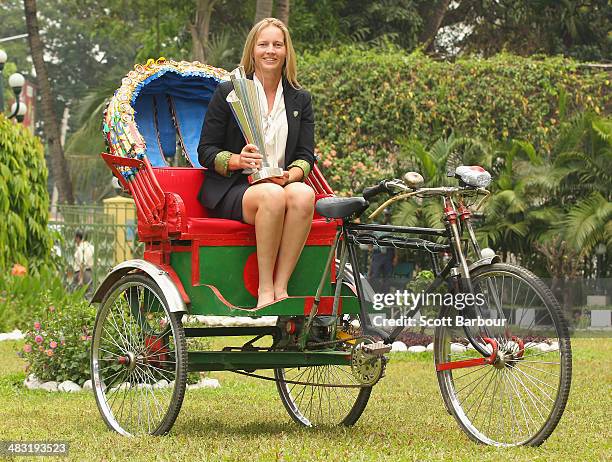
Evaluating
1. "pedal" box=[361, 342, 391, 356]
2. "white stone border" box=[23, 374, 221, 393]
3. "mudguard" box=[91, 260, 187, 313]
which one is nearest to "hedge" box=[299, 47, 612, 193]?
"white stone border" box=[23, 374, 221, 393]

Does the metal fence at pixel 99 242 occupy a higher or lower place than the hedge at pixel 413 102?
lower

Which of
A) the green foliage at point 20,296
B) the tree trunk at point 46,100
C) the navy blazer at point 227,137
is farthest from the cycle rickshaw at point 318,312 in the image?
the tree trunk at point 46,100

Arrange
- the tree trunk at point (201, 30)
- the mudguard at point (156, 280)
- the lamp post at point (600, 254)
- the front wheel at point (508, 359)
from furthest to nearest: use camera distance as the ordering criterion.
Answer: the tree trunk at point (201, 30), the lamp post at point (600, 254), the mudguard at point (156, 280), the front wheel at point (508, 359)

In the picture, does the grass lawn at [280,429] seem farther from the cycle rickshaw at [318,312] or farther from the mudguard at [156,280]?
the mudguard at [156,280]

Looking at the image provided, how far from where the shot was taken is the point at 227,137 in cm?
630

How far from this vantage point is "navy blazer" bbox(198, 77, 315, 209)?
624cm

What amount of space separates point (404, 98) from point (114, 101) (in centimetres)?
1121

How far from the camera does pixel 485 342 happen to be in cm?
544

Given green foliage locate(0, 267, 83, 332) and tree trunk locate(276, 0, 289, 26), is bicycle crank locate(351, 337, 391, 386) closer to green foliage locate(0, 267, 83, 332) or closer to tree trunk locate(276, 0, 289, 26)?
green foliage locate(0, 267, 83, 332)

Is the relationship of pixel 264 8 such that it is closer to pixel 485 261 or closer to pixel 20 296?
pixel 20 296

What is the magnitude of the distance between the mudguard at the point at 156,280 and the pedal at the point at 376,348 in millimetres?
905

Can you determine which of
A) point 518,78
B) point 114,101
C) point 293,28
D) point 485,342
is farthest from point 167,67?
point 293,28

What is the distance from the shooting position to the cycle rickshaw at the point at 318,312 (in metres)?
5.45

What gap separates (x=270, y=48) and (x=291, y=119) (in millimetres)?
392
